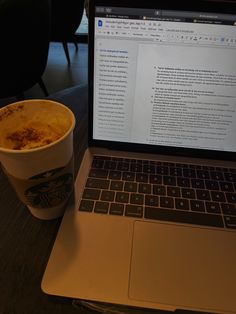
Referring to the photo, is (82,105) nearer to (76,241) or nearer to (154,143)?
(154,143)

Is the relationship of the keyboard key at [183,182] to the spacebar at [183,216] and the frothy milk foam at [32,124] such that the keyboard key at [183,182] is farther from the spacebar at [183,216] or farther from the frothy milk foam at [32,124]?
the frothy milk foam at [32,124]

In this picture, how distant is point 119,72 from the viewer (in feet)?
1.55

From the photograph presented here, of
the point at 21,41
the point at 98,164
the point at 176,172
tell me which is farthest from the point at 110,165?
the point at 21,41

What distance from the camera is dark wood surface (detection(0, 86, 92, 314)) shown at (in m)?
0.36

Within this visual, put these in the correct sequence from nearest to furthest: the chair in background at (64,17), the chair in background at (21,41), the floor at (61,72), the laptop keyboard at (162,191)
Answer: the laptop keyboard at (162,191) < the chair in background at (21,41) < the chair in background at (64,17) < the floor at (61,72)

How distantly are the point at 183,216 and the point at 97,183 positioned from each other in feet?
0.52

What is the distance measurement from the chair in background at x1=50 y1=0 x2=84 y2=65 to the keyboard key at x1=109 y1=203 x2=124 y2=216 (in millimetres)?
1865

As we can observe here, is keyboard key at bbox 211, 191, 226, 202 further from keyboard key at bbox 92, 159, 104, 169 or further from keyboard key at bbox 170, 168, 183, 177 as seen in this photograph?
keyboard key at bbox 92, 159, 104, 169

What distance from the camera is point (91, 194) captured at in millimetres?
473

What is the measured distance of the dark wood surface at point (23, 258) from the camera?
36 centimetres

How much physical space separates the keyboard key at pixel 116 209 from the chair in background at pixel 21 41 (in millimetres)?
1026

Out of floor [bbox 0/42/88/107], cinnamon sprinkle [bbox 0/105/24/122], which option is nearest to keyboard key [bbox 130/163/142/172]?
cinnamon sprinkle [bbox 0/105/24/122]

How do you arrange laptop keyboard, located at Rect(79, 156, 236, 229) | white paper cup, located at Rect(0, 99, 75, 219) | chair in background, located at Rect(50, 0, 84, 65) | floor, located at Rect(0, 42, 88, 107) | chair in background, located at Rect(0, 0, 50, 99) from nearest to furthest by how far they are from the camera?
white paper cup, located at Rect(0, 99, 75, 219)
laptop keyboard, located at Rect(79, 156, 236, 229)
chair in background, located at Rect(0, 0, 50, 99)
chair in background, located at Rect(50, 0, 84, 65)
floor, located at Rect(0, 42, 88, 107)

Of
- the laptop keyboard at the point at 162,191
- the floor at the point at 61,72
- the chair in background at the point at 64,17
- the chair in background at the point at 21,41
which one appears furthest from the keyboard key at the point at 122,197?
A: the chair in background at the point at 64,17
